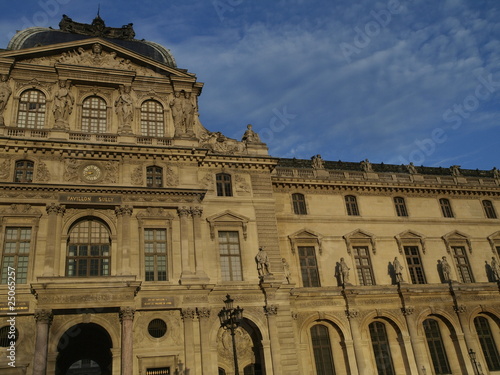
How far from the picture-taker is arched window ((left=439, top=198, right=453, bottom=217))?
1687 inches

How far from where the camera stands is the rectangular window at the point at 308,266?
36.4m

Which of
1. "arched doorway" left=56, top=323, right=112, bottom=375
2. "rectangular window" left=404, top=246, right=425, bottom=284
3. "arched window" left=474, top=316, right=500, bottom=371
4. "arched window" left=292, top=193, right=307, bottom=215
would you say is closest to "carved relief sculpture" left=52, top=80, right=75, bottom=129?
"arched doorway" left=56, top=323, right=112, bottom=375

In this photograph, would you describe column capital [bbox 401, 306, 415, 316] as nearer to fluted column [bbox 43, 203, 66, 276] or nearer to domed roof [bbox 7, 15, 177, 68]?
fluted column [bbox 43, 203, 66, 276]

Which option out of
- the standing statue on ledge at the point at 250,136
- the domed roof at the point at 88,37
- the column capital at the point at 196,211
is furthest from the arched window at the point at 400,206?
the domed roof at the point at 88,37

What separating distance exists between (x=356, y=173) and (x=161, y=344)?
22.1 meters

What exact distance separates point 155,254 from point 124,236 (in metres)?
2.21

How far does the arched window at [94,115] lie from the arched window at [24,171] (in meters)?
4.39

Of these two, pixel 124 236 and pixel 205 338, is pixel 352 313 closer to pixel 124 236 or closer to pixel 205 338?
pixel 205 338

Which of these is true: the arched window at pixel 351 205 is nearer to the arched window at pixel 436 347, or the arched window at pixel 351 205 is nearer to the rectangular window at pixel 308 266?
the rectangular window at pixel 308 266

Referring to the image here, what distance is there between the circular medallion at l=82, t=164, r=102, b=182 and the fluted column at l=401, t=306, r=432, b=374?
24020mm

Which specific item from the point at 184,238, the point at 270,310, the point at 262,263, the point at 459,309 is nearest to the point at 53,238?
the point at 184,238

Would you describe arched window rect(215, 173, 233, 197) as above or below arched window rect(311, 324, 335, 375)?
above

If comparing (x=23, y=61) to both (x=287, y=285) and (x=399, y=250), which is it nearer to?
(x=287, y=285)

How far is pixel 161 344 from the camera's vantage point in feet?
91.2
